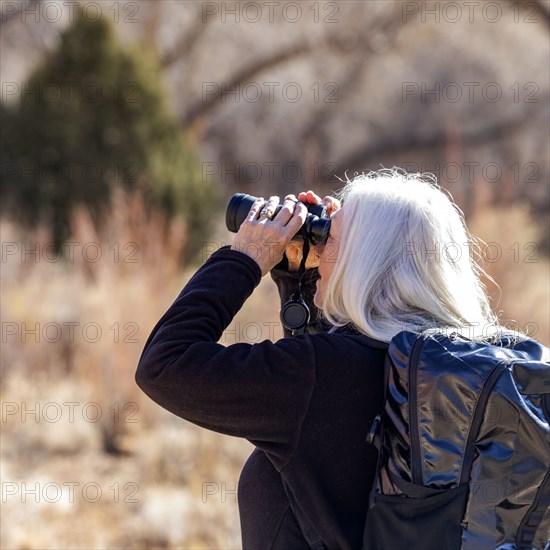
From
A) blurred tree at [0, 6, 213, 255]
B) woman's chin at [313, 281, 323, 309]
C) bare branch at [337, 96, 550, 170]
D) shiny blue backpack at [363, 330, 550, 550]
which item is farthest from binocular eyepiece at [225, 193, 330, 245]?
bare branch at [337, 96, 550, 170]

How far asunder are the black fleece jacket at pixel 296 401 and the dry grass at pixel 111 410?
2.32m

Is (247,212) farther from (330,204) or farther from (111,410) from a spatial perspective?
(111,410)

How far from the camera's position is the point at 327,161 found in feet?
54.7

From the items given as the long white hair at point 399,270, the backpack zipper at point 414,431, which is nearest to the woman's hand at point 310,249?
the long white hair at point 399,270

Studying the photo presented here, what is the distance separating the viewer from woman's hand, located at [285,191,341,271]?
6.38 feet

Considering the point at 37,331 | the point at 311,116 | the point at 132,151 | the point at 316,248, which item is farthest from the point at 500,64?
the point at 316,248

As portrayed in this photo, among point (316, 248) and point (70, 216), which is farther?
point (70, 216)

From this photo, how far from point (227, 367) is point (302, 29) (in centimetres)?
1497

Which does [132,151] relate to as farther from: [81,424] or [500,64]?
[500,64]

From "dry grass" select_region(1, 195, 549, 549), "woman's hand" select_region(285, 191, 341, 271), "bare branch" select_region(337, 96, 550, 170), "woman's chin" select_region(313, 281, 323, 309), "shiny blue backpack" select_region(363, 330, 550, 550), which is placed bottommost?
"dry grass" select_region(1, 195, 549, 549)

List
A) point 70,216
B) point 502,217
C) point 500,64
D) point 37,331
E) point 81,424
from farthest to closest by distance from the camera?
1. point 500,64
2. point 70,216
3. point 502,217
4. point 37,331
5. point 81,424

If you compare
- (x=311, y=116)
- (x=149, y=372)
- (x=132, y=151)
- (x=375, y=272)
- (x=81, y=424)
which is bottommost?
(x=81, y=424)

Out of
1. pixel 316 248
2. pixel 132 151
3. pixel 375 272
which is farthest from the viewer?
pixel 132 151

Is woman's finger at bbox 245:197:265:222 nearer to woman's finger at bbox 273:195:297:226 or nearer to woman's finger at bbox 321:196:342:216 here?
woman's finger at bbox 273:195:297:226
